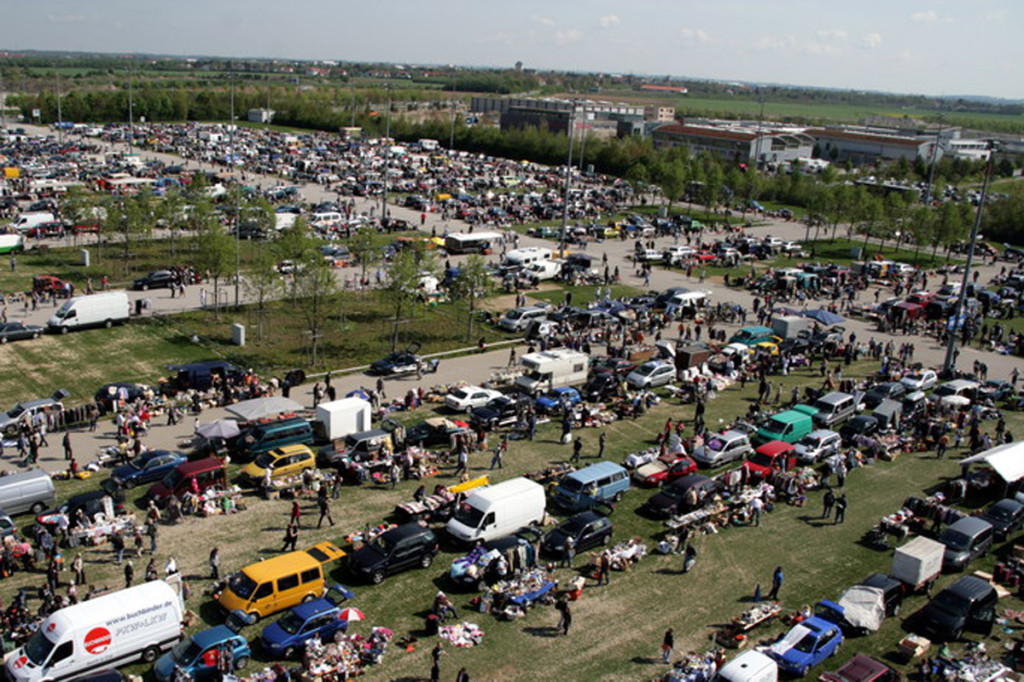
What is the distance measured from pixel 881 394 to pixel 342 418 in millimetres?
22949

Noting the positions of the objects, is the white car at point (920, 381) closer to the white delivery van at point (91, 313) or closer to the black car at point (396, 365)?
the black car at point (396, 365)

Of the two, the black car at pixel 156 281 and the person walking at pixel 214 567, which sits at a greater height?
the black car at pixel 156 281

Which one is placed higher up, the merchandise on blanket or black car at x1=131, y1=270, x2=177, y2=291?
black car at x1=131, y1=270, x2=177, y2=291

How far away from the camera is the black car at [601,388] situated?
3597 centimetres

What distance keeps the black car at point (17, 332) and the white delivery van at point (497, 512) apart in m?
26.1

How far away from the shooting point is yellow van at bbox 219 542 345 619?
2028 centimetres

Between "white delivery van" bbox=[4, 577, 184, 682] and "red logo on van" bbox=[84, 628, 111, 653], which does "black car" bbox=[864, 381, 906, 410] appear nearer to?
"white delivery van" bbox=[4, 577, 184, 682]

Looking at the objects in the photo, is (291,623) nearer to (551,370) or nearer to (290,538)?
(290,538)

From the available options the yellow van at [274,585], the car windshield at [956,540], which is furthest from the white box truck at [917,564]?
the yellow van at [274,585]

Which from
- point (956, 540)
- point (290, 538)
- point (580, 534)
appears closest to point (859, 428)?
point (956, 540)

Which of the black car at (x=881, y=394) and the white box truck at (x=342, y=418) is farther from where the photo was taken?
the black car at (x=881, y=394)

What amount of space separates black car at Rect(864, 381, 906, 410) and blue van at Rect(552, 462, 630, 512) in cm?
1493

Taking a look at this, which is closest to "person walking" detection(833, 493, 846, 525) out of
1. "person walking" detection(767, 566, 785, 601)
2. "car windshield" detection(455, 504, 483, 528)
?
"person walking" detection(767, 566, 785, 601)

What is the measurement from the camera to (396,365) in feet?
123
